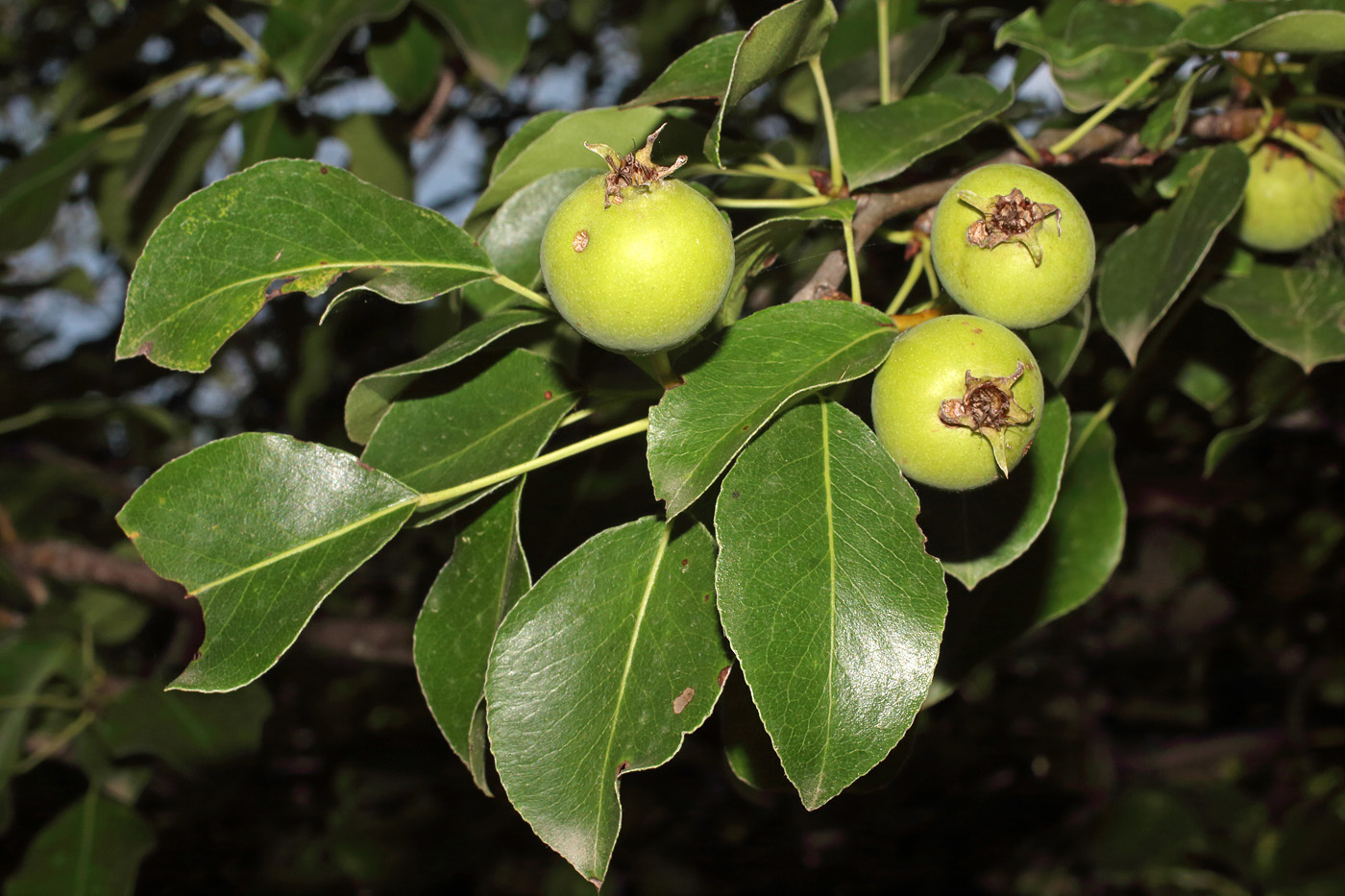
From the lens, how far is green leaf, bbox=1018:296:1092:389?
1162mm

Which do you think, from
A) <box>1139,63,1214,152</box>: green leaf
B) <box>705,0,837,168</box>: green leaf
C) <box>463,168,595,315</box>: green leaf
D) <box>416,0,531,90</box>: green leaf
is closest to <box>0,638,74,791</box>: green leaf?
<box>416,0,531,90</box>: green leaf

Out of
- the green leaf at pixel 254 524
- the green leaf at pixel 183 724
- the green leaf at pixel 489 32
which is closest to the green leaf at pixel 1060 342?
the green leaf at pixel 254 524

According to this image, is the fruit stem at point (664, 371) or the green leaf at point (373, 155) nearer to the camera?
the fruit stem at point (664, 371)

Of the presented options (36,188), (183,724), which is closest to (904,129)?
(36,188)

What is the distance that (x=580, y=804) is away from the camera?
34.6 inches

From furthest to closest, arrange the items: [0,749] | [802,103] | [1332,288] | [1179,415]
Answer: [1179,415] < [0,749] < [802,103] < [1332,288]

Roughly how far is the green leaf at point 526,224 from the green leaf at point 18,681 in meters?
1.88

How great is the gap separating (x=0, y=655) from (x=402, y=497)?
6.11 ft

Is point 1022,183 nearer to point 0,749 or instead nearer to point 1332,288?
point 1332,288

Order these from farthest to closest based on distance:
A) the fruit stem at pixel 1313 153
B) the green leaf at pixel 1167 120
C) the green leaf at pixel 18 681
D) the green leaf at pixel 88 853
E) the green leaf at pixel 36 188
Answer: the green leaf at pixel 18 681 < the green leaf at pixel 88 853 < the green leaf at pixel 36 188 < the fruit stem at pixel 1313 153 < the green leaf at pixel 1167 120

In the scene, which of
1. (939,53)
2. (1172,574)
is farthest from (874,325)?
(1172,574)

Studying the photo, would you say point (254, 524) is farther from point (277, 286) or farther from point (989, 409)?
point (989, 409)

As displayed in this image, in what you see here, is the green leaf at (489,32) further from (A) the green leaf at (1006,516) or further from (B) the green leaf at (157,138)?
(A) the green leaf at (1006,516)

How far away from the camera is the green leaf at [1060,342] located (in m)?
1.16
